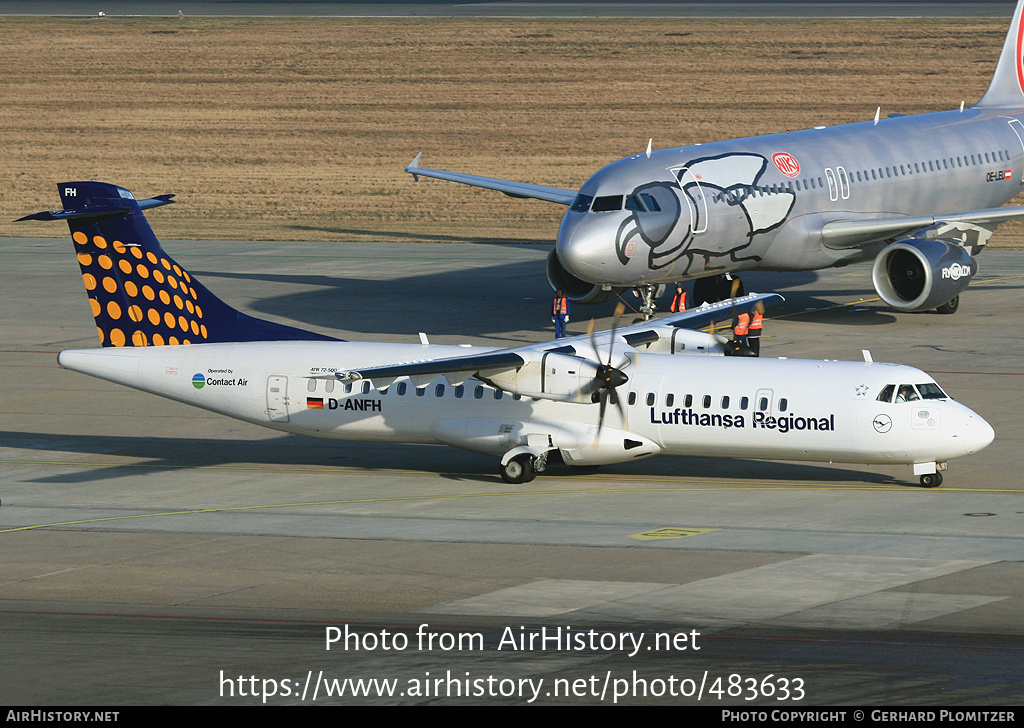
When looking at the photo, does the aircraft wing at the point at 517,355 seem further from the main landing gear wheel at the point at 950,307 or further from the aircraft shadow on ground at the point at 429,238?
the aircraft shadow on ground at the point at 429,238

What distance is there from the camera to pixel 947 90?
3524 inches

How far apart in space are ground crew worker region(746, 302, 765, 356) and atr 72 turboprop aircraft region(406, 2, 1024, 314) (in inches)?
196

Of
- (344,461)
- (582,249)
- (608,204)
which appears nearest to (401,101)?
(608,204)

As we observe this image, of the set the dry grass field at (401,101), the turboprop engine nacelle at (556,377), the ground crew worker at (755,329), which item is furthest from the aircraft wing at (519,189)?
the turboprop engine nacelle at (556,377)

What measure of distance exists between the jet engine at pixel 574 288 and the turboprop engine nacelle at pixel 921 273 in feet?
26.7

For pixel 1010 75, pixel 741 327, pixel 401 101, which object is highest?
pixel 401 101

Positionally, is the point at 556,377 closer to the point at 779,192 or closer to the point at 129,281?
the point at 129,281

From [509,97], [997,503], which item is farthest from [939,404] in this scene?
[509,97]

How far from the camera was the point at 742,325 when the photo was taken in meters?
38.7

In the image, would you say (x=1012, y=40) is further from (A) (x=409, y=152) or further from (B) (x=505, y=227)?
(A) (x=409, y=152)

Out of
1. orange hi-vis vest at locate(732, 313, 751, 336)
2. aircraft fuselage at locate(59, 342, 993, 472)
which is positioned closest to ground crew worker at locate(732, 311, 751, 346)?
orange hi-vis vest at locate(732, 313, 751, 336)

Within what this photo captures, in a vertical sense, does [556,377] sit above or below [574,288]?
below

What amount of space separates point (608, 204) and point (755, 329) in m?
6.33

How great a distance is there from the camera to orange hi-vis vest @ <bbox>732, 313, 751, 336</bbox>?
38.3 meters
